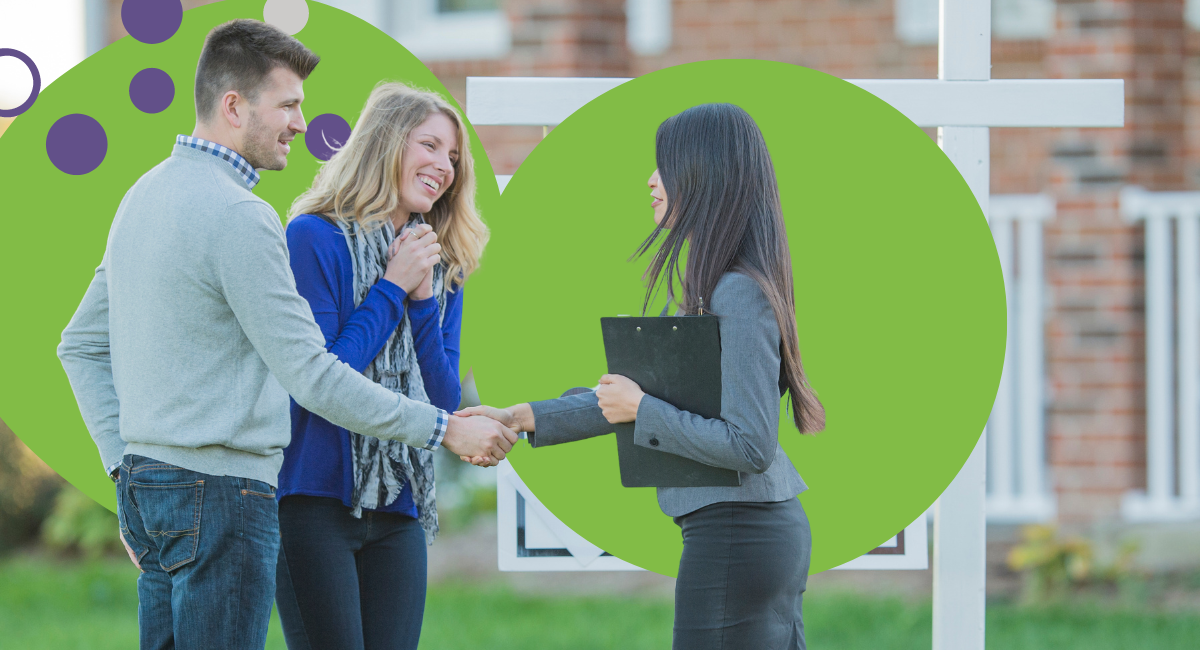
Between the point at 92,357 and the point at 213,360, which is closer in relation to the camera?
the point at 213,360

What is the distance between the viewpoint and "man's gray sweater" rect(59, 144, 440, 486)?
210 cm

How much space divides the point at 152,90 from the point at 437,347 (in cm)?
110

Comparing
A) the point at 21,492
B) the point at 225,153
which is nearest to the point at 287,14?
the point at 225,153

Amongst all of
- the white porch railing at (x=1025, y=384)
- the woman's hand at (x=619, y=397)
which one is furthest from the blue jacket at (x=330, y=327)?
the white porch railing at (x=1025, y=384)

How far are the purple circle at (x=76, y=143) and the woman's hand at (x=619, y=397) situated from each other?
158cm

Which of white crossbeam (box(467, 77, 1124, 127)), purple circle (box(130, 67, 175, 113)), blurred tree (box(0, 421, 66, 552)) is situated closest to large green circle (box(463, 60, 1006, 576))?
white crossbeam (box(467, 77, 1124, 127))

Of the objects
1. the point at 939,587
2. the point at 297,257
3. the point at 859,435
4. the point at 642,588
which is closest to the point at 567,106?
the point at 297,257

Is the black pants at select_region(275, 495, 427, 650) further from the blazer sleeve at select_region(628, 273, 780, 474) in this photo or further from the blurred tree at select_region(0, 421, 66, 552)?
the blurred tree at select_region(0, 421, 66, 552)

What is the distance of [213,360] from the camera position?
2131 millimetres

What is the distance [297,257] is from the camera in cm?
245

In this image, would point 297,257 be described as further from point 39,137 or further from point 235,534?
point 39,137

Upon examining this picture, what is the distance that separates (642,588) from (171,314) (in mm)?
3961

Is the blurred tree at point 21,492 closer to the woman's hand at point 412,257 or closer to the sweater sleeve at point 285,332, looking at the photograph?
the woman's hand at point 412,257

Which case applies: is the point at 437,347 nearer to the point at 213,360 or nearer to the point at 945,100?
the point at 213,360
